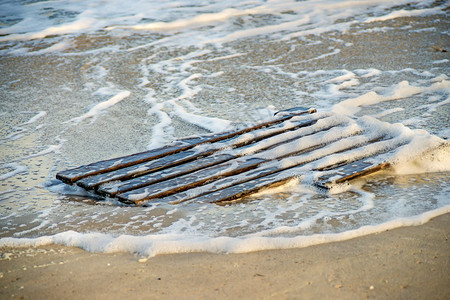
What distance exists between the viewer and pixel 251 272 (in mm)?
2225

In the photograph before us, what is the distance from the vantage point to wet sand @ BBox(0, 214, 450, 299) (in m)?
2.06

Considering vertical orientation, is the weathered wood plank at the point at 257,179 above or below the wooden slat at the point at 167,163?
below

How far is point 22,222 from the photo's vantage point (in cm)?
285

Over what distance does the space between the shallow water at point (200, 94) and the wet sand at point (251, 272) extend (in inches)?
5.6

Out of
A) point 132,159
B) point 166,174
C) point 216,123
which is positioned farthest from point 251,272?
point 216,123

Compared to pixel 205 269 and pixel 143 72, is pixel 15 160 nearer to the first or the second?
pixel 205 269

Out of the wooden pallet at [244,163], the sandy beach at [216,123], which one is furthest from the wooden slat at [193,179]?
the sandy beach at [216,123]

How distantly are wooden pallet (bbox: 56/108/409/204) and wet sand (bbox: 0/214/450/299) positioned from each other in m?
0.67

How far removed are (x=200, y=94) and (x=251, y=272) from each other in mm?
3517

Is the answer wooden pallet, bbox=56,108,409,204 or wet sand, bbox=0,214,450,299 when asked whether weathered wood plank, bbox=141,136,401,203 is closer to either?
wooden pallet, bbox=56,108,409,204

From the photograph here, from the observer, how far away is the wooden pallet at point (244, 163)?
309cm

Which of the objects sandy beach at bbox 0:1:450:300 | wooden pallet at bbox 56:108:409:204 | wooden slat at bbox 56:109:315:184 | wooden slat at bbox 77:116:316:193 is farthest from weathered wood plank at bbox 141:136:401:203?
wooden slat at bbox 56:109:315:184

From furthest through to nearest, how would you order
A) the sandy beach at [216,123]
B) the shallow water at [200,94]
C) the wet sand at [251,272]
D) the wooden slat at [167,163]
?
the wooden slat at [167,163], the shallow water at [200,94], the sandy beach at [216,123], the wet sand at [251,272]

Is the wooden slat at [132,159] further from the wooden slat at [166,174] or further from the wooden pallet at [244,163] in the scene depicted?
the wooden slat at [166,174]
